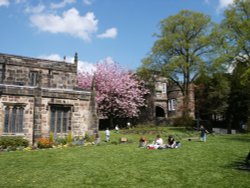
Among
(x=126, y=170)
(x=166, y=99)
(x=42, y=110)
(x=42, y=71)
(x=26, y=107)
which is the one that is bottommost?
(x=126, y=170)

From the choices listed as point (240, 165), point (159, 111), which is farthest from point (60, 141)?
point (159, 111)

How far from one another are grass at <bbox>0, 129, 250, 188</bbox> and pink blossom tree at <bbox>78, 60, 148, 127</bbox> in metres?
26.2

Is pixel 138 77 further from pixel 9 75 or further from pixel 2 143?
pixel 2 143

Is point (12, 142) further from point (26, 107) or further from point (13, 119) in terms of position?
point (26, 107)

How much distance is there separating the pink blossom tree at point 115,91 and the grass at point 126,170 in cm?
2615

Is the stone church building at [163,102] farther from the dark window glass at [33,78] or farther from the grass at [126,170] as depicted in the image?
the grass at [126,170]

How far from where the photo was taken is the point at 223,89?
3856cm

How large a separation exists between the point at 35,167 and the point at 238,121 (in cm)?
3715

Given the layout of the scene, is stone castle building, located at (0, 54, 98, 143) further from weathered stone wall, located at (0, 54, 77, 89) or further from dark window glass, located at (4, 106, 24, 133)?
weathered stone wall, located at (0, 54, 77, 89)

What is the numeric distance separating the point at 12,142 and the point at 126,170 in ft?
39.5

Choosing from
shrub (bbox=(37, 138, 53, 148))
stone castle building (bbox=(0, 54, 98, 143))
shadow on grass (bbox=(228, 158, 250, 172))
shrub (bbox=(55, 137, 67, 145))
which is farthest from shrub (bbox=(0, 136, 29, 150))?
shadow on grass (bbox=(228, 158, 250, 172))

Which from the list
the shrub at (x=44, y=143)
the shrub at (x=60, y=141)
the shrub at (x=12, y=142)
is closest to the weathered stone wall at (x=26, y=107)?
the shrub at (x=12, y=142)

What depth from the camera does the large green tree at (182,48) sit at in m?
42.5

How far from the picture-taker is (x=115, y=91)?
44.2m
